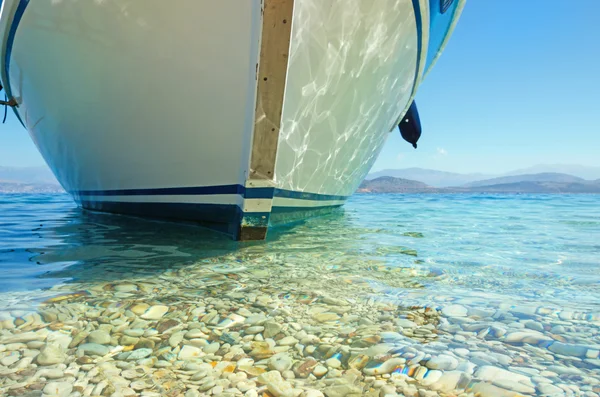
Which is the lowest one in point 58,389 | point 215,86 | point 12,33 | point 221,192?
point 58,389

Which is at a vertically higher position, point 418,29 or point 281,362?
point 418,29

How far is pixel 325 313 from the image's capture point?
1.48m

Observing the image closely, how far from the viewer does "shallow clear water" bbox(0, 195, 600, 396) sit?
1.02 meters

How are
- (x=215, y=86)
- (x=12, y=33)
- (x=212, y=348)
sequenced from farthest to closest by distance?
(x=12, y=33)
(x=215, y=86)
(x=212, y=348)

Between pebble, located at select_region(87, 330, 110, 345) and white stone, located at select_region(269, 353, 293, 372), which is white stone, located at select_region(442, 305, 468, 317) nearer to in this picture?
white stone, located at select_region(269, 353, 293, 372)

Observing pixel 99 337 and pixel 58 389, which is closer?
pixel 58 389

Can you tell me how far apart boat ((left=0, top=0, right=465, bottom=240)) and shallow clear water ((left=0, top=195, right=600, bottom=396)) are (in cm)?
67

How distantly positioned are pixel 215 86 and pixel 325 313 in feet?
5.55

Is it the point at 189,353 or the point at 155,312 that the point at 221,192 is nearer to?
the point at 155,312

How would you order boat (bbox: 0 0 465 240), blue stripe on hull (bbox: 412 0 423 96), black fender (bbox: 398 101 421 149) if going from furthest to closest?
black fender (bbox: 398 101 421 149) < blue stripe on hull (bbox: 412 0 423 96) < boat (bbox: 0 0 465 240)

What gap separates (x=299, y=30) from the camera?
91.0 inches

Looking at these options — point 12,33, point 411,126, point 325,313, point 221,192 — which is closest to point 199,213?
point 221,192

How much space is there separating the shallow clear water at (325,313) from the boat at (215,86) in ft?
2.19

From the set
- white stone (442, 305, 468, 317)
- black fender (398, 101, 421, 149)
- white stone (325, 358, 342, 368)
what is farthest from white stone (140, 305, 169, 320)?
black fender (398, 101, 421, 149)
